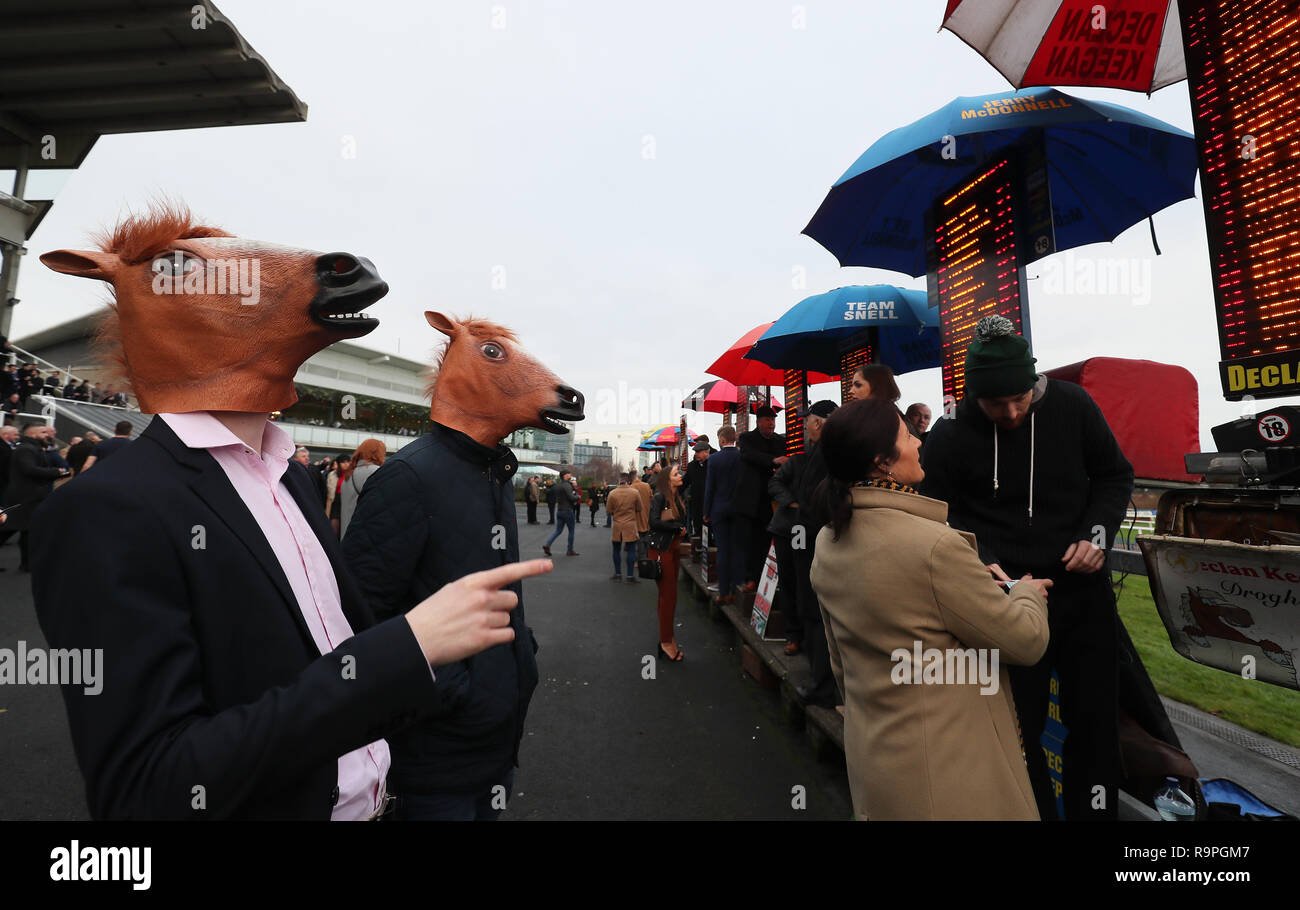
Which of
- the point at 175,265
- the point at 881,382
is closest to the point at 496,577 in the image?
the point at 175,265

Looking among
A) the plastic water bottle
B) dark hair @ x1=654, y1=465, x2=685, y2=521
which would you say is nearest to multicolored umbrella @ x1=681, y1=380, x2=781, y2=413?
dark hair @ x1=654, y1=465, x2=685, y2=521

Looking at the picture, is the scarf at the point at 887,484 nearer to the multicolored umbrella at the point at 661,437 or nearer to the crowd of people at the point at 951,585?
the crowd of people at the point at 951,585

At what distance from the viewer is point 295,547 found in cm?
117

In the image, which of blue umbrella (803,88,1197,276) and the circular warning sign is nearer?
the circular warning sign

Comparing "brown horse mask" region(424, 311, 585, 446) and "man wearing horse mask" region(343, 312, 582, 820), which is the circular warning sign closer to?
"brown horse mask" region(424, 311, 585, 446)

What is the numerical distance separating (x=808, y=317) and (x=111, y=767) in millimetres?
6575

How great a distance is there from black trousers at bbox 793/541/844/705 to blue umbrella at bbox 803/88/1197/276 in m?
2.77

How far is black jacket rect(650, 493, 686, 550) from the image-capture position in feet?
20.2

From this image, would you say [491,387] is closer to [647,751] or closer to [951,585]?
[951,585]

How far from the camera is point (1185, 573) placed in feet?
8.05

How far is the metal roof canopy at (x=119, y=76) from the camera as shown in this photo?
5.21 metres

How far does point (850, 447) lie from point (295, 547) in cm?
162

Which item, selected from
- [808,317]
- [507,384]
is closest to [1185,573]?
[507,384]

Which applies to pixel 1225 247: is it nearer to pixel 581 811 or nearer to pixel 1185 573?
pixel 1185 573
